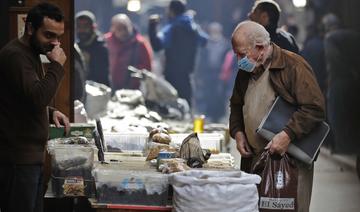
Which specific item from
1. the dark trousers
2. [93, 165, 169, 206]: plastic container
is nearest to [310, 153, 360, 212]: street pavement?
[93, 165, 169, 206]: plastic container

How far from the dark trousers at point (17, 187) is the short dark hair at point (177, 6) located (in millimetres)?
6439

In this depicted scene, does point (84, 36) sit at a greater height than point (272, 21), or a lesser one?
lesser

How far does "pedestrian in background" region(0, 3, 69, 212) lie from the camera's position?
5387mm

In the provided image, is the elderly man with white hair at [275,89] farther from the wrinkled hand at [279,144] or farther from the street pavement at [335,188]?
the street pavement at [335,188]

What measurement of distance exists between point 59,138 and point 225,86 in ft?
21.5

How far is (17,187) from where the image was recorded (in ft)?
17.9

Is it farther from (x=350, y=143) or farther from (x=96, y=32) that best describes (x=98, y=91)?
(x=350, y=143)

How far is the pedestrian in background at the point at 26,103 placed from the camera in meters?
5.39

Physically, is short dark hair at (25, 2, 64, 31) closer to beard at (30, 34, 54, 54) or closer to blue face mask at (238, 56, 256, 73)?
beard at (30, 34, 54, 54)

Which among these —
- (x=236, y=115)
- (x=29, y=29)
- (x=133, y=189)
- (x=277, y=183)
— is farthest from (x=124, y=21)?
(x=133, y=189)

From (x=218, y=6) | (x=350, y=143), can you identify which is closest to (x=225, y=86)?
(x=218, y=6)

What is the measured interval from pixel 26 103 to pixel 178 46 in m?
6.46

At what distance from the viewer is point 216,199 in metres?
5.36

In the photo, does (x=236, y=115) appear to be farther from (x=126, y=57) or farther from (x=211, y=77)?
(x=211, y=77)
